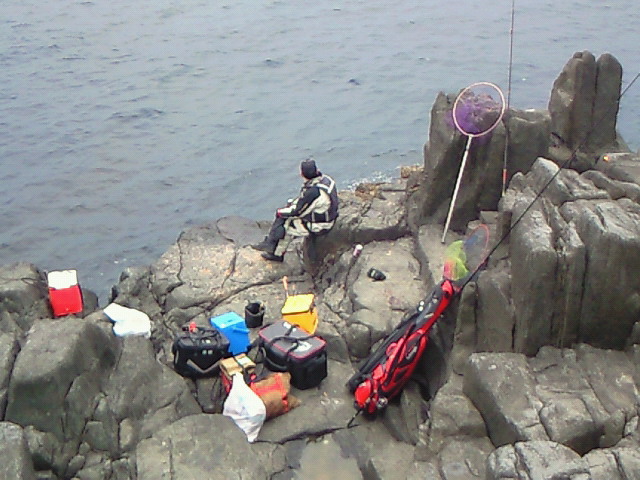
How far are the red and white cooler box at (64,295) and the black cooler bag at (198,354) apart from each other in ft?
7.98

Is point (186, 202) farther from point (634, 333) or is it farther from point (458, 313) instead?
point (634, 333)

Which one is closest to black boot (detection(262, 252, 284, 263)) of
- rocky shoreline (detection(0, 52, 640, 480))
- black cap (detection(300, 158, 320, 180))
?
rocky shoreline (detection(0, 52, 640, 480))

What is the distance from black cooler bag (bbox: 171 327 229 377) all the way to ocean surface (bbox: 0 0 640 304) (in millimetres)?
5951

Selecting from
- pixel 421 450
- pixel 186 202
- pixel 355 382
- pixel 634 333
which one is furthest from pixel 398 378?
pixel 186 202

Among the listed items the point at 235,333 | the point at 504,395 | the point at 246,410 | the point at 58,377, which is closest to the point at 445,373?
the point at 504,395

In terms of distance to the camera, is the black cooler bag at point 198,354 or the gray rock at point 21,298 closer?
the black cooler bag at point 198,354

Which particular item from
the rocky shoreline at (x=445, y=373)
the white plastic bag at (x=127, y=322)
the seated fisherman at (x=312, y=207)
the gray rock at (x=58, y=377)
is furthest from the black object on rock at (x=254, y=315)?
the gray rock at (x=58, y=377)

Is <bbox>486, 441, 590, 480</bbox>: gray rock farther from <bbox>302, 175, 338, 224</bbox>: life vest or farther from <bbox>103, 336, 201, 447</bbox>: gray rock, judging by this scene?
<bbox>302, 175, 338, 224</bbox>: life vest

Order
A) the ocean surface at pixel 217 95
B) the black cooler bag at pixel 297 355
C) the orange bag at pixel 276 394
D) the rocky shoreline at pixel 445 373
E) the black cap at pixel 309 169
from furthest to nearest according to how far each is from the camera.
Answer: the ocean surface at pixel 217 95, the black cap at pixel 309 169, the black cooler bag at pixel 297 355, the orange bag at pixel 276 394, the rocky shoreline at pixel 445 373

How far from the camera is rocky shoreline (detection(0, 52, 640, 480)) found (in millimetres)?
6879

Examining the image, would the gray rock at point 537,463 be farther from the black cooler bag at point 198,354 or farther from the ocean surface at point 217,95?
the ocean surface at point 217,95

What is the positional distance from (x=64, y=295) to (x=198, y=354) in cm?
284

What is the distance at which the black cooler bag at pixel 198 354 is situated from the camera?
925 cm

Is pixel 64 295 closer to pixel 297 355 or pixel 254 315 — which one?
pixel 254 315
